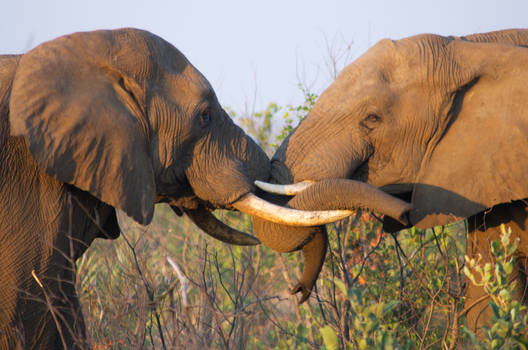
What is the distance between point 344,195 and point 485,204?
918mm

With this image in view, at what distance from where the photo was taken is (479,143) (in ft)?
14.3

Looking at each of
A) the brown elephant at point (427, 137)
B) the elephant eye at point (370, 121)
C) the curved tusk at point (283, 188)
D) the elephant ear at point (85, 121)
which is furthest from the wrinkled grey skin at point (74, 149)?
the elephant eye at point (370, 121)

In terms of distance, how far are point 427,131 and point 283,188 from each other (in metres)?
0.95

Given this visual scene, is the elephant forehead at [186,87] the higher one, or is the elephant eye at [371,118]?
the elephant eye at [371,118]

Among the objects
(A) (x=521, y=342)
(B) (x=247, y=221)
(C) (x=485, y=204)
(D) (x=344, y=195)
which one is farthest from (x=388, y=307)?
(B) (x=247, y=221)

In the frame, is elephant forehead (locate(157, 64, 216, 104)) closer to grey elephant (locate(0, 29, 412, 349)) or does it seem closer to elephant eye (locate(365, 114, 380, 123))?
grey elephant (locate(0, 29, 412, 349))

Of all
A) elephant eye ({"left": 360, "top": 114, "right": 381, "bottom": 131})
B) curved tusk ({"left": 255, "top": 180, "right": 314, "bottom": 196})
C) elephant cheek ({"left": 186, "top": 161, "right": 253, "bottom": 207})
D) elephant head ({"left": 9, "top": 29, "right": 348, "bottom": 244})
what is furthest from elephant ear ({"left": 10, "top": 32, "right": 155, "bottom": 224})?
elephant eye ({"left": 360, "top": 114, "right": 381, "bottom": 131})

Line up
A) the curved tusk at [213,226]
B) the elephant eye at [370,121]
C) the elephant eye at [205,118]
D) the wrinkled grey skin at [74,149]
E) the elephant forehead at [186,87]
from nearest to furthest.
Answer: the wrinkled grey skin at [74,149]
the elephant forehead at [186,87]
the elephant eye at [205,118]
the elephant eye at [370,121]
the curved tusk at [213,226]

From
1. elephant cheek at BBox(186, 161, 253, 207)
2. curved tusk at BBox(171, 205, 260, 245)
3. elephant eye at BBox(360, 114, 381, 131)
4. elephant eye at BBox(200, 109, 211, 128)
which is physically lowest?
curved tusk at BBox(171, 205, 260, 245)

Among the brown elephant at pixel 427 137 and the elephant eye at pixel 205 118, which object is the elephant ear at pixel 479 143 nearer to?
the brown elephant at pixel 427 137

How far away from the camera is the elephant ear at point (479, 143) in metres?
4.28

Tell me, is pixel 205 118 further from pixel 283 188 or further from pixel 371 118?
pixel 371 118

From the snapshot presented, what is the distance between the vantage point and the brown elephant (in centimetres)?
430

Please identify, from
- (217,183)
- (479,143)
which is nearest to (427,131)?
(479,143)
